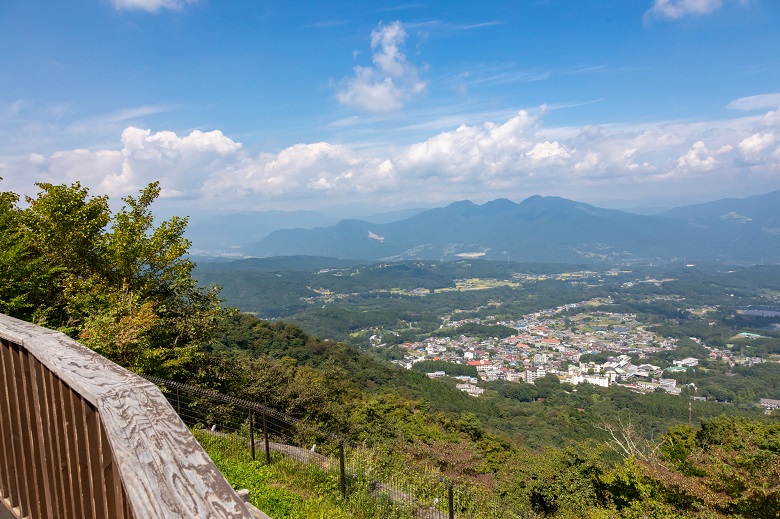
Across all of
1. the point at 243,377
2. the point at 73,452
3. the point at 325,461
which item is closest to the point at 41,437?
the point at 73,452

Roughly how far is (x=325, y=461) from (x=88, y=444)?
5.20 metres

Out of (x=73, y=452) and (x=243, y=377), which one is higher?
(x=73, y=452)

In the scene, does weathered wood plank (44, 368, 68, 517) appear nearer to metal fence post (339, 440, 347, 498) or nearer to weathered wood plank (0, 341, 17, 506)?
weathered wood plank (0, 341, 17, 506)

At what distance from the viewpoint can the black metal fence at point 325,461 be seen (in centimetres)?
540

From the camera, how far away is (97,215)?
32.0 feet

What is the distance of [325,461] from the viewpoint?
234 inches

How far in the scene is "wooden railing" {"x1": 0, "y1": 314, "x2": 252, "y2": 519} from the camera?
89cm

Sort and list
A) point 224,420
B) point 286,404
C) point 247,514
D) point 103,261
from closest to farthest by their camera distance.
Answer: point 247,514 < point 224,420 < point 103,261 < point 286,404

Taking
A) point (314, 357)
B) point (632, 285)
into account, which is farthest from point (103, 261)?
point (632, 285)

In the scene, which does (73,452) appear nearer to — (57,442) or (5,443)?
(57,442)

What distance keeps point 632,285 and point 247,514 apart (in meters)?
174

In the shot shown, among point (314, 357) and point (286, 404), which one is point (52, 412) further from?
point (314, 357)

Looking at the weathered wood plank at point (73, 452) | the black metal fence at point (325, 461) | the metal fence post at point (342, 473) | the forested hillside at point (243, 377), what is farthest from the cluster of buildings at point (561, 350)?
the weathered wood plank at point (73, 452)

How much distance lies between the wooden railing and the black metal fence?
3.96m
